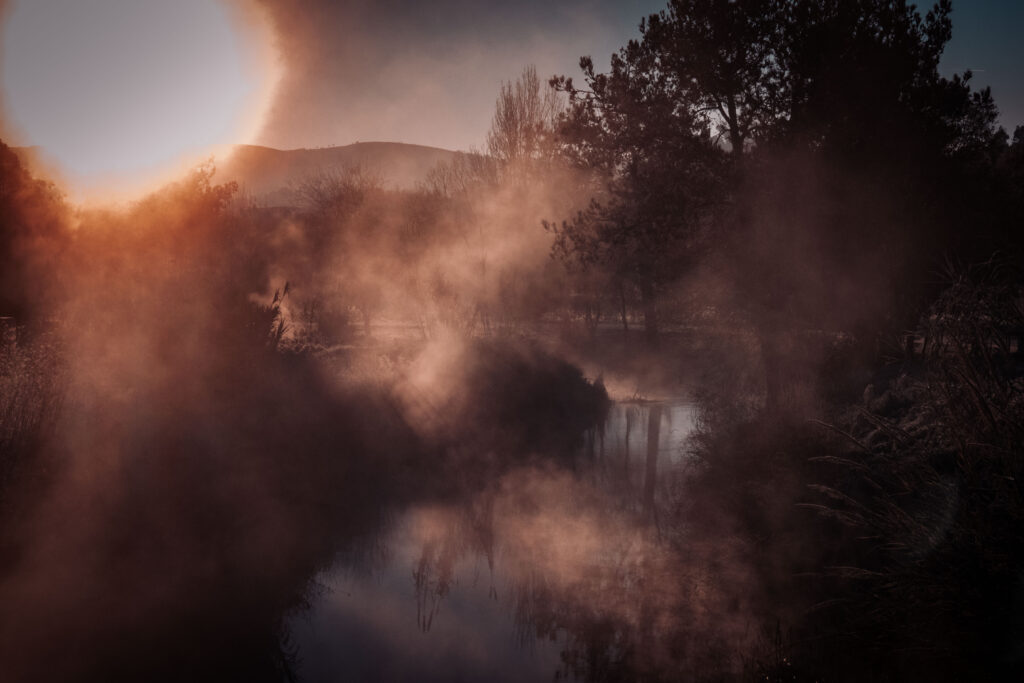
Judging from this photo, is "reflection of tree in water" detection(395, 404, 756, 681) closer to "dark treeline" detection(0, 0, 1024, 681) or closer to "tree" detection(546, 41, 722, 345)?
"dark treeline" detection(0, 0, 1024, 681)

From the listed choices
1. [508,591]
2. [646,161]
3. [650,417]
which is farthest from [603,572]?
[650,417]

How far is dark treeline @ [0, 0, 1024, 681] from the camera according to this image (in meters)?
5.86

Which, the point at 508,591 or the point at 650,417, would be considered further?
the point at 650,417

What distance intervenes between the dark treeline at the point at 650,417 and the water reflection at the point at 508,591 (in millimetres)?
83

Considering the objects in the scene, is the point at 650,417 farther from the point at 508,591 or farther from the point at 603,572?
the point at 508,591

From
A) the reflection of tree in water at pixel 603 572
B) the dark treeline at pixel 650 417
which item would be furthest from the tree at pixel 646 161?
the reflection of tree in water at pixel 603 572

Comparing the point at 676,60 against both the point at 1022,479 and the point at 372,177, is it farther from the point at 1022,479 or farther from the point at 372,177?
the point at 372,177

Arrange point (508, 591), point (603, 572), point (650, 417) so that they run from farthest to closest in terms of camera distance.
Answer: point (650, 417), point (603, 572), point (508, 591)

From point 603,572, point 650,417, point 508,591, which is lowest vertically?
point 508,591

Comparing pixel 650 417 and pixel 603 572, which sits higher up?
pixel 650 417

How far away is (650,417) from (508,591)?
13.3 meters

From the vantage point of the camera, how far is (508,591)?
8766 millimetres

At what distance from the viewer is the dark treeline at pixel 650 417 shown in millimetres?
5863

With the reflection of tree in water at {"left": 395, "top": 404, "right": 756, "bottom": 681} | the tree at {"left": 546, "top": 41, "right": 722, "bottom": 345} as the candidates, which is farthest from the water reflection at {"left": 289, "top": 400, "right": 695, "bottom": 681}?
the tree at {"left": 546, "top": 41, "right": 722, "bottom": 345}
